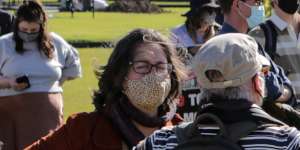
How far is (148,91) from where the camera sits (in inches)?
175

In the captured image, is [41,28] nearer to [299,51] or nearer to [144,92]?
[299,51]

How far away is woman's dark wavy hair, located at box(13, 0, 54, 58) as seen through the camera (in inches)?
292

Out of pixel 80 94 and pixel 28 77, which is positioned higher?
pixel 28 77

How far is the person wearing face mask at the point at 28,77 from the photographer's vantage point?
7469 millimetres

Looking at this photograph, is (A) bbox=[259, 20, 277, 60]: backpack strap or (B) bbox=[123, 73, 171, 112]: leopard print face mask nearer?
(B) bbox=[123, 73, 171, 112]: leopard print face mask

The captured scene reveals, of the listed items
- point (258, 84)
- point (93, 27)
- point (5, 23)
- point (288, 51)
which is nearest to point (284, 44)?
point (288, 51)

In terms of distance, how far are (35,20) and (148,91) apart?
10.6ft


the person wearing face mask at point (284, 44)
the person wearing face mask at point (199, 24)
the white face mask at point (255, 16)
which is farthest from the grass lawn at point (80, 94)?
the person wearing face mask at point (284, 44)

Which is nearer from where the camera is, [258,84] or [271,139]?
[271,139]

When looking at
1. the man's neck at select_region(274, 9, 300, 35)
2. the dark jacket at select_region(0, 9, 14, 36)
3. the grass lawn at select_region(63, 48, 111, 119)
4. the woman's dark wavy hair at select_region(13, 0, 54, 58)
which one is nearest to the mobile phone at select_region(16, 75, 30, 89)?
the woman's dark wavy hair at select_region(13, 0, 54, 58)

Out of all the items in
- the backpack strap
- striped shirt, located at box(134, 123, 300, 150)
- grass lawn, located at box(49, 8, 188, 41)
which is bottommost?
grass lawn, located at box(49, 8, 188, 41)

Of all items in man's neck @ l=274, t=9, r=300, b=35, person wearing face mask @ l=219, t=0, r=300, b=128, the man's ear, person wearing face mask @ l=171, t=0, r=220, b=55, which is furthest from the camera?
person wearing face mask @ l=171, t=0, r=220, b=55

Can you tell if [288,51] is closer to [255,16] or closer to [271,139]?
[255,16]

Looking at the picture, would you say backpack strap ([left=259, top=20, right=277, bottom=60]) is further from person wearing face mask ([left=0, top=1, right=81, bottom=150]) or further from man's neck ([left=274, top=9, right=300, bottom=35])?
person wearing face mask ([left=0, top=1, right=81, bottom=150])
